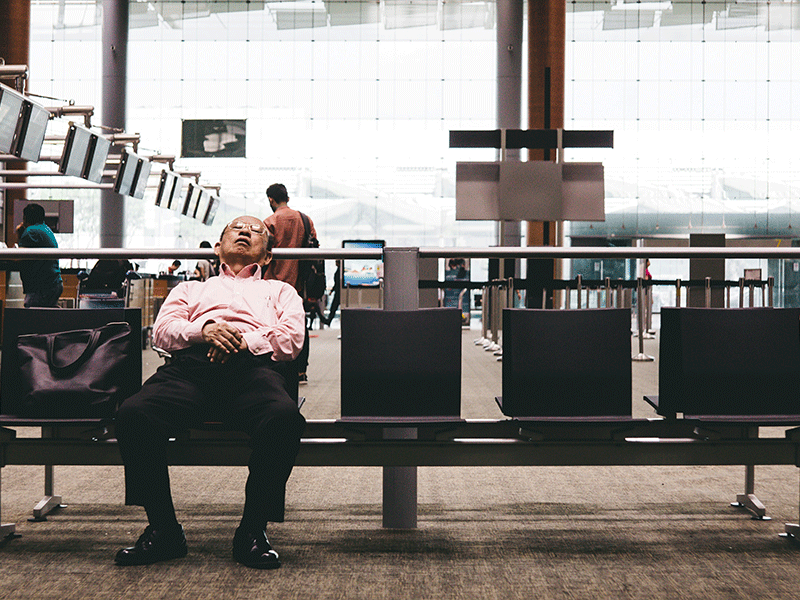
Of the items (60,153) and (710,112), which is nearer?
(60,153)

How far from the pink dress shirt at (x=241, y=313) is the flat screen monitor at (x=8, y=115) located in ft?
17.5

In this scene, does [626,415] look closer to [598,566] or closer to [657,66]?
[598,566]

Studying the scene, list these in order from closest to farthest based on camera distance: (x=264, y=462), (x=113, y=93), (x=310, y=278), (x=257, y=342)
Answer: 1. (x=264, y=462)
2. (x=257, y=342)
3. (x=310, y=278)
4. (x=113, y=93)

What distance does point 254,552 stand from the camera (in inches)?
95.7

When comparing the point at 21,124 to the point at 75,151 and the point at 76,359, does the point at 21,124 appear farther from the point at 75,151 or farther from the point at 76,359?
the point at 76,359

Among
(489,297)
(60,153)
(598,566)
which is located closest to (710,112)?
(489,297)

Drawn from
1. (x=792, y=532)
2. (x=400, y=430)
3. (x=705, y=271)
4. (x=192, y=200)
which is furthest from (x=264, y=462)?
(x=192, y=200)

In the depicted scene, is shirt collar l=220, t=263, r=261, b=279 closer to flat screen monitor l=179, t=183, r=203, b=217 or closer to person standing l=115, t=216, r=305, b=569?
person standing l=115, t=216, r=305, b=569

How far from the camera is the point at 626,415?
8.99ft

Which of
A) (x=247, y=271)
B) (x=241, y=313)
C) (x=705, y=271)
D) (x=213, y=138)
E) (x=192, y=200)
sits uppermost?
(x=213, y=138)

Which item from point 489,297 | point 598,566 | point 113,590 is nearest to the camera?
point 113,590

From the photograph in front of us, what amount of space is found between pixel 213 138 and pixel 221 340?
1598 cm

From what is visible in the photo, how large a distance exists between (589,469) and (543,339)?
1.44 m

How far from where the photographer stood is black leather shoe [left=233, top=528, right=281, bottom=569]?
2426mm
